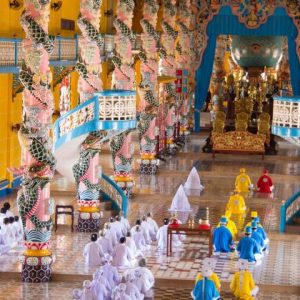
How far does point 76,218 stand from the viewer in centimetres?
2877

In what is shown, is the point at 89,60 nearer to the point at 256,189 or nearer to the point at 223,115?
the point at 256,189

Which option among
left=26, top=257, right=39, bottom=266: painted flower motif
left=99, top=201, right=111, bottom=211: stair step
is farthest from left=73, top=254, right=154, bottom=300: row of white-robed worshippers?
left=99, top=201, right=111, bottom=211: stair step

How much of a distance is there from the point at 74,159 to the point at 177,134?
19786 millimetres

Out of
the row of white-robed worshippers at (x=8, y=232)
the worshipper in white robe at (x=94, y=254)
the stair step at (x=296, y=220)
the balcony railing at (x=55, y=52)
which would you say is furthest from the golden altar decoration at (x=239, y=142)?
the worshipper in white robe at (x=94, y=254)

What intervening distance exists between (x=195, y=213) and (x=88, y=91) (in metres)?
5.75

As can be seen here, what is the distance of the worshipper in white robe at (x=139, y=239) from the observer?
25359 millimetres

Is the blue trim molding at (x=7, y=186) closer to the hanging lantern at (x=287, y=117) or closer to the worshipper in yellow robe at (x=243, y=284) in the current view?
the hanging lantern at (x=287, y=117)

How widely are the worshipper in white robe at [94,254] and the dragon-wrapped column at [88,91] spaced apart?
377 centimetres

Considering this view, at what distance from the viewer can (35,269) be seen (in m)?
22.5

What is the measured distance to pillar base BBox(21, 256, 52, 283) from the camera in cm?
2245

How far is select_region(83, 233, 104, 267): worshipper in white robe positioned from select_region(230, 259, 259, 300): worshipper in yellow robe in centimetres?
346

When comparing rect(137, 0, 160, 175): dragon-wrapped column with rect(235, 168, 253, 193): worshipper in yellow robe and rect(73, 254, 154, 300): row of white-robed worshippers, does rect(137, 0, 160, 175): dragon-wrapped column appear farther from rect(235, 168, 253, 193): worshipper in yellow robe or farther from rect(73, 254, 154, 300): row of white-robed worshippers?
rect(73, 254, 154, 300): row of white-robed worshippers

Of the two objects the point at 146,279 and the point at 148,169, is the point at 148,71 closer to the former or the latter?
the point at 148,169

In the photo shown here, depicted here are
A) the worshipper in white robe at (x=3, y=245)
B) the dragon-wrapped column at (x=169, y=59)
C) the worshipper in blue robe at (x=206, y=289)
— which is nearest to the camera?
the worshipper in blue robe at (x=206, y=289)
